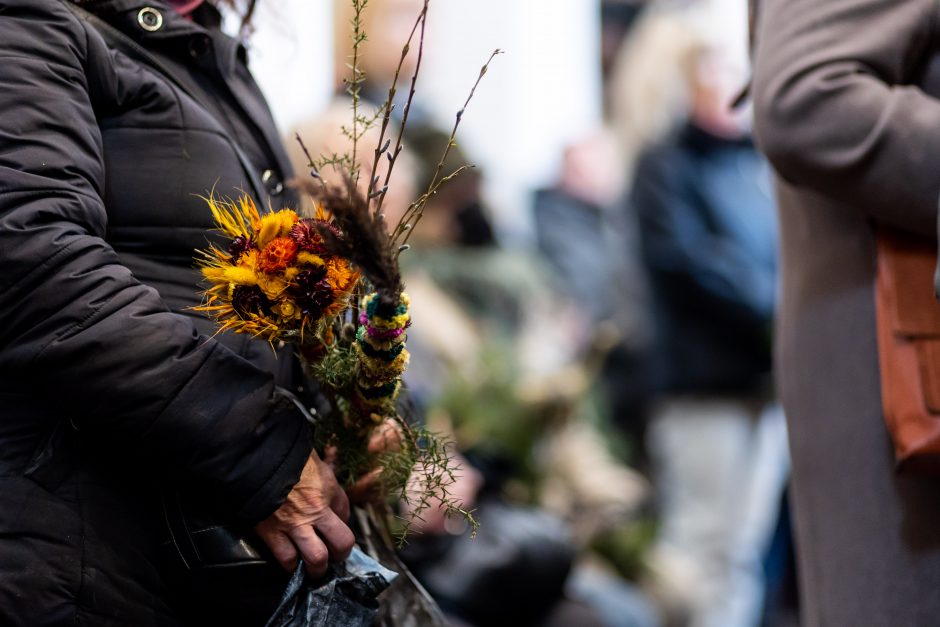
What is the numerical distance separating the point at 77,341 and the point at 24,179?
20 centimetres

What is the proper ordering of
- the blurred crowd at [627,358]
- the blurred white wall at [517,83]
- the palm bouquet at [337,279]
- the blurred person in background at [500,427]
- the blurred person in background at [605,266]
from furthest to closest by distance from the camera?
the blurred white wall at [517,83] → the blurred person in background at [605,266] → the blurred crowd at [627,358] → the blurred person in background at [500,427] → the palm bouquet at [337,279]

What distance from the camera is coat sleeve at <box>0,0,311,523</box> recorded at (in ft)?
4.44

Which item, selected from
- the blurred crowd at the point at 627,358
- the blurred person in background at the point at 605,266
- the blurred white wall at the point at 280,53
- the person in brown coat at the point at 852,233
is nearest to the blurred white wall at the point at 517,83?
the blurred person in background at the point at 605,266

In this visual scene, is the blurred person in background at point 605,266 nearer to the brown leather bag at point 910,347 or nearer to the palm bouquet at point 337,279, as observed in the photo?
the brown leather bag at point 910,347

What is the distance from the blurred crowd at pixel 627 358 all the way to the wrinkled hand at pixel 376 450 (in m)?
1.24

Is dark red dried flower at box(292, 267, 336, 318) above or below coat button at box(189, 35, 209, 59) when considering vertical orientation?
below

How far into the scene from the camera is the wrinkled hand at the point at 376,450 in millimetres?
1612

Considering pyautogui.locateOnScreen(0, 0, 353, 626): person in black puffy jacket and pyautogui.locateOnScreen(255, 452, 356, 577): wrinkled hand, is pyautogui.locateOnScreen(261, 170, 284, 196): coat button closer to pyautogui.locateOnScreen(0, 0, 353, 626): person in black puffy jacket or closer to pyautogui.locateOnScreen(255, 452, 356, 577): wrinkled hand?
pyautogui.locateOnScreen(0, 0, 353, 626): person in black puffy jacket

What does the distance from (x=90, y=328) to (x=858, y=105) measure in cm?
108

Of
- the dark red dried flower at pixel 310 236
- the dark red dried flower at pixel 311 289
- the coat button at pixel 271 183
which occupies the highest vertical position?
the coat button at pixel 271 183

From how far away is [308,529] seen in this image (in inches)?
57.8

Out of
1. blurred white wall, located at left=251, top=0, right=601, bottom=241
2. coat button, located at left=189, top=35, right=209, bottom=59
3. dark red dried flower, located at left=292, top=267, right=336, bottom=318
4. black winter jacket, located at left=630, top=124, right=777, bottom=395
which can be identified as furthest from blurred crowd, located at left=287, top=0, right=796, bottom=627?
dark red dried flower, located at left=292, top=267, right=336, bottom=318

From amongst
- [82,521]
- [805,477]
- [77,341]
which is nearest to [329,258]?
[77,341]

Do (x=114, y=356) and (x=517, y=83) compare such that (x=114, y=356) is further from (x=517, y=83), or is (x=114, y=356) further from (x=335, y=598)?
(x=517, y=83)
